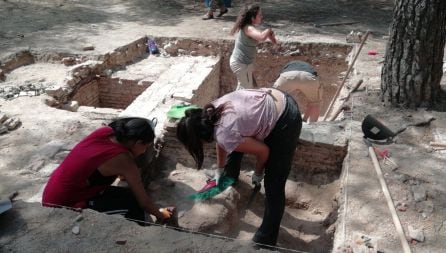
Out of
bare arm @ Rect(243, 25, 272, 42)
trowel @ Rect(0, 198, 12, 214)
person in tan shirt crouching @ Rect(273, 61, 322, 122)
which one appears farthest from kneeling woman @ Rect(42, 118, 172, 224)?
bare arm @ Rect(243, 25, 272, 42)

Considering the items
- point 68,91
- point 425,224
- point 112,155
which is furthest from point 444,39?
point 68,91

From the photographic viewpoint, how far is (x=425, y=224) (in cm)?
273

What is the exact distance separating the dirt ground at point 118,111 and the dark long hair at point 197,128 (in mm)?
693

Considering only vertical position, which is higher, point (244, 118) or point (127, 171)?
point (244, 118)

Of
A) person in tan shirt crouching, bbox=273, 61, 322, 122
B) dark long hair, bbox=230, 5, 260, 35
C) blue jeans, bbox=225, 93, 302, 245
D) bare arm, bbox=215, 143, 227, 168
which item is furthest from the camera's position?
dark long hair, bbox=230, 5, 260, 35

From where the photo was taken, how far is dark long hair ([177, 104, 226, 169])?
2686mm

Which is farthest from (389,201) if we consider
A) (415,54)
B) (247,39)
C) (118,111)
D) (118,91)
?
(118,91)

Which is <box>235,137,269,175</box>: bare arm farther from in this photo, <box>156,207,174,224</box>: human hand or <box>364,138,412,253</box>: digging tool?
<box>364,138,412,253</box>: digging tool

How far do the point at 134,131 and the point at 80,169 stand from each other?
0.46 meters

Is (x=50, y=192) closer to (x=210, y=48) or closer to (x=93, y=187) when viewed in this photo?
(x=93, y=187)

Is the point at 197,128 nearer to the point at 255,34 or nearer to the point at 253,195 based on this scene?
the point at 253,195

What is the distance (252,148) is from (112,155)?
988 millimetres

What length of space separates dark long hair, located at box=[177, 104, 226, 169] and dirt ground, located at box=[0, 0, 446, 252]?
693mm

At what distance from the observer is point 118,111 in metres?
5.35
